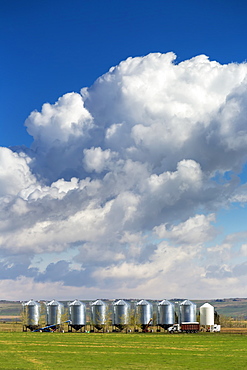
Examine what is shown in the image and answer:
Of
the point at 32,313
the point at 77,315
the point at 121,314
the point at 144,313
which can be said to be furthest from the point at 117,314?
the point at 32,313

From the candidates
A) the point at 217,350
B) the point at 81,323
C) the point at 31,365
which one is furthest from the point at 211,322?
the point at 31,365

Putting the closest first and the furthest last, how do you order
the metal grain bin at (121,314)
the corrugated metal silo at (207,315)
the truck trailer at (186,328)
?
the truck trailer at (186,328) < the corrugated metal silo at (207,315) < the metal grain bin at (121,314)

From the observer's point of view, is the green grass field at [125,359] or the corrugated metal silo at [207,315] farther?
the corrugated metal silo at [207,315]

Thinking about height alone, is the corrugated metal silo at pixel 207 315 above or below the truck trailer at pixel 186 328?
above

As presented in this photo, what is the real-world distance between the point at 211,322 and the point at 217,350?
88.0 meters

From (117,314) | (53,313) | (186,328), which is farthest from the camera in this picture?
(53,313)

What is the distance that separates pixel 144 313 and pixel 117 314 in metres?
9.29

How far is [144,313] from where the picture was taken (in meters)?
180

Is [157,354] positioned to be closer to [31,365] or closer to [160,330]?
[31,365]

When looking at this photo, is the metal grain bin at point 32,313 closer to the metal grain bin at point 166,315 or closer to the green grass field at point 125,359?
the metal grain bin at point 166,315

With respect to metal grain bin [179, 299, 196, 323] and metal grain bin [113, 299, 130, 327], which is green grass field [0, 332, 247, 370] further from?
metal grain bin [113, 299, 130, 327]

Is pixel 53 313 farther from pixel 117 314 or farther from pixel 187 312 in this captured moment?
pixel 187 312

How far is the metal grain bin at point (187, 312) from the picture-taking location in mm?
176400

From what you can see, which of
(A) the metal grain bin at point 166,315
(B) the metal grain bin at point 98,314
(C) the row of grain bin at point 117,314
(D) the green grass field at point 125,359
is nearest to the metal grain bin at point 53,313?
(C) the row of grain bin at point 117,314
